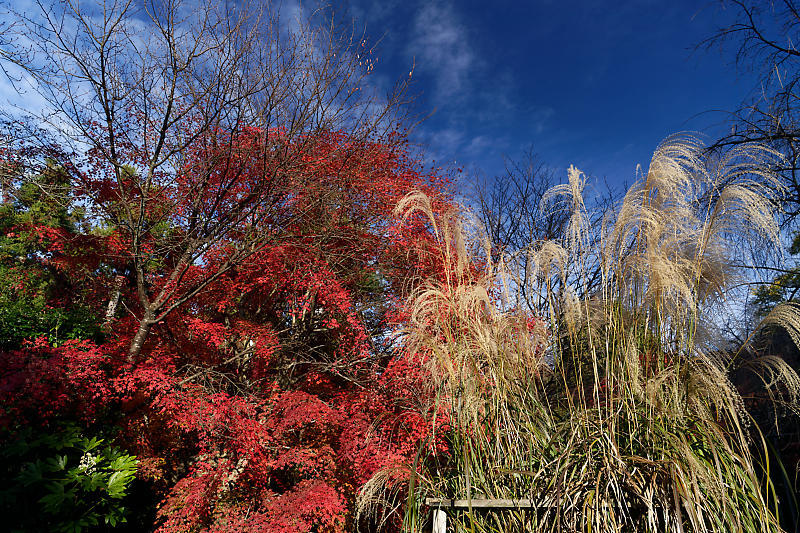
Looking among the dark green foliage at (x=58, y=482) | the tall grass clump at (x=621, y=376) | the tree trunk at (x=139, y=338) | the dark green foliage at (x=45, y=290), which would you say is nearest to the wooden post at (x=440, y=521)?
the tall grass clump at (x=621, y=376)

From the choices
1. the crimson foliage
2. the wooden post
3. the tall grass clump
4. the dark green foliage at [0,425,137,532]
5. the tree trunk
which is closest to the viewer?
the tall grass clump

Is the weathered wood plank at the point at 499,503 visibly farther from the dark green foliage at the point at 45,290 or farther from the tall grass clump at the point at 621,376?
the dark green foliage at the point at 45,290

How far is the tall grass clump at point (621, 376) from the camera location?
193 centimetres

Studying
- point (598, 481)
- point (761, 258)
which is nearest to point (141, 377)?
point (598, 481)

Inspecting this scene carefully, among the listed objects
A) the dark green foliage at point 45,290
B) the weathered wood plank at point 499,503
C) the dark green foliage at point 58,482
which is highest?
the dark green foliage at point 45,290

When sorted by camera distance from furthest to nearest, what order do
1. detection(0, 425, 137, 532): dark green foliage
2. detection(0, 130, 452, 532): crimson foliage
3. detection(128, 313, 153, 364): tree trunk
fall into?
detection(128, 313, 153, 364): tree trunk, detection(0, 130, 452, 532): crimson foliage, detection(0, 425, 137, 532): dark green foliage

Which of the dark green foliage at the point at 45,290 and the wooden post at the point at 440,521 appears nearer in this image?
the wooden post at the point at 440,521

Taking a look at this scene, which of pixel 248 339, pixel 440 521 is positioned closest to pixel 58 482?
pixel 248 339

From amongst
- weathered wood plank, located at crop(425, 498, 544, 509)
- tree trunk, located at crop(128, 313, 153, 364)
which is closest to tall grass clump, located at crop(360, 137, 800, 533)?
weathered wood plank, located at crop(425, 498, 544, 509)

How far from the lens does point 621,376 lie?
2.32 m

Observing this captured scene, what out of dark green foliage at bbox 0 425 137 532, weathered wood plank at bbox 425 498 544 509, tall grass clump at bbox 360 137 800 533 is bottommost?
dark green foliage at bbox 0 425 137 532

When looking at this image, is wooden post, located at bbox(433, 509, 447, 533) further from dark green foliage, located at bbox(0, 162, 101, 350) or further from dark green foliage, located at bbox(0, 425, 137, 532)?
dark green foliage, located at bbox(0, 162, 101, 350)

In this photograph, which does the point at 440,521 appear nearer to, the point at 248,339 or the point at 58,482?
the point at 58,482

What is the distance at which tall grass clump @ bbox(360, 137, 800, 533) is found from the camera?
193cm
